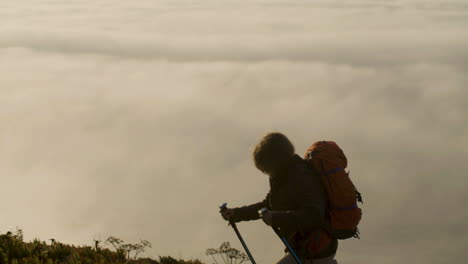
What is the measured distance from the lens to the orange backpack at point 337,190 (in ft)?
17.2

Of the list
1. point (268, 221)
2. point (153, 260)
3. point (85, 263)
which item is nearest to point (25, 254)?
point (85, 263)

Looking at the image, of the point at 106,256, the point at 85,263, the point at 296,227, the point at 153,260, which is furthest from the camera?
the point at 153,260

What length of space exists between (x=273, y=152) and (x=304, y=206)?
51 centimetres

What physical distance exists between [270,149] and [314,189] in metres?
0.49

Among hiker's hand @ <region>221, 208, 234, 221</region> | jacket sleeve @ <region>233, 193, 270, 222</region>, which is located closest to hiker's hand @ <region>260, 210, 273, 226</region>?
jacket sleeve @ <region>233, 193, 270, 222</region>

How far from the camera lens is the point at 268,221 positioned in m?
5.20

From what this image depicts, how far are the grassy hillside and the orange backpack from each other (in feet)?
12.5

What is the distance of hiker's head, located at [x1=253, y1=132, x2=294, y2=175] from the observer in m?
5.16

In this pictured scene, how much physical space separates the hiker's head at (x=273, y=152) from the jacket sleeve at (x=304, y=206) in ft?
0.49

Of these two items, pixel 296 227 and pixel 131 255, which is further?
pixel 131 255

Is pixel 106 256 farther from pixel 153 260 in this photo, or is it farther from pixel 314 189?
pixel 314 189

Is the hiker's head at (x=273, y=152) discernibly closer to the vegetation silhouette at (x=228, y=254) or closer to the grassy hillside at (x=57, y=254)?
the grassy hillside at (x=57, y=254)

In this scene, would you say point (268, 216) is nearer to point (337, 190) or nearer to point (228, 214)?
point (337, 190)

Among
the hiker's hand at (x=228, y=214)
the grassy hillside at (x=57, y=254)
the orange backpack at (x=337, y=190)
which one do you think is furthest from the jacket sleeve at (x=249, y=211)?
the grassy hillside at (x=57, y=254)
